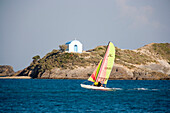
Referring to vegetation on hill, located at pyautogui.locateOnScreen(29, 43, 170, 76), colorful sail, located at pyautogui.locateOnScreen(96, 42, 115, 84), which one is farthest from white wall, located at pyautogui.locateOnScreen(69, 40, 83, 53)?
colorful sail, located at pyautogui.locateOnScreen(96, 42, 115, 84)

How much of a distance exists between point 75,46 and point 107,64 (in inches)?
3398

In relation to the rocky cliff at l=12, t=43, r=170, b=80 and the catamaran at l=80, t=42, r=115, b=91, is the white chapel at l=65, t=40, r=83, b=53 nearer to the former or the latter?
the rocky cliff at l=12, t=43, r=170, b=80

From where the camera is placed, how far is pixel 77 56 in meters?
136

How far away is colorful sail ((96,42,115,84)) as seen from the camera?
56688 mm

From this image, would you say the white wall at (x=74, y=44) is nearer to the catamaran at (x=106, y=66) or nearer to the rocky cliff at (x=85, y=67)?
the rocky cliff at (x=85, y=67)

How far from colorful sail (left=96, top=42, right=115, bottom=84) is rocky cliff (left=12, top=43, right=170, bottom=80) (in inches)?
2531

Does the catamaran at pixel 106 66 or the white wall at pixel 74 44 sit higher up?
the white wall at pixel 74 44

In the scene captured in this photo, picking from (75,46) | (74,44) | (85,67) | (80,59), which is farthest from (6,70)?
(85,67)

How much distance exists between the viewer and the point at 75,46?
14288cm

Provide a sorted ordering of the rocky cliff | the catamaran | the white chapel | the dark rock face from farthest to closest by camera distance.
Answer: the dark rock face, the white chapel, the rocky cliff, the catamaran

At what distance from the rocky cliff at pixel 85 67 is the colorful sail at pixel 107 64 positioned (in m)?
64.3

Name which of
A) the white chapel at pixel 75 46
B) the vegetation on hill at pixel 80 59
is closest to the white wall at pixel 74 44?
the white chapel at pixel 75 46

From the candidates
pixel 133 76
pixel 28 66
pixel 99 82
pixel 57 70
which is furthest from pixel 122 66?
pixel 99 82

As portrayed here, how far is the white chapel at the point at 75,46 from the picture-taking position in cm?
14150
